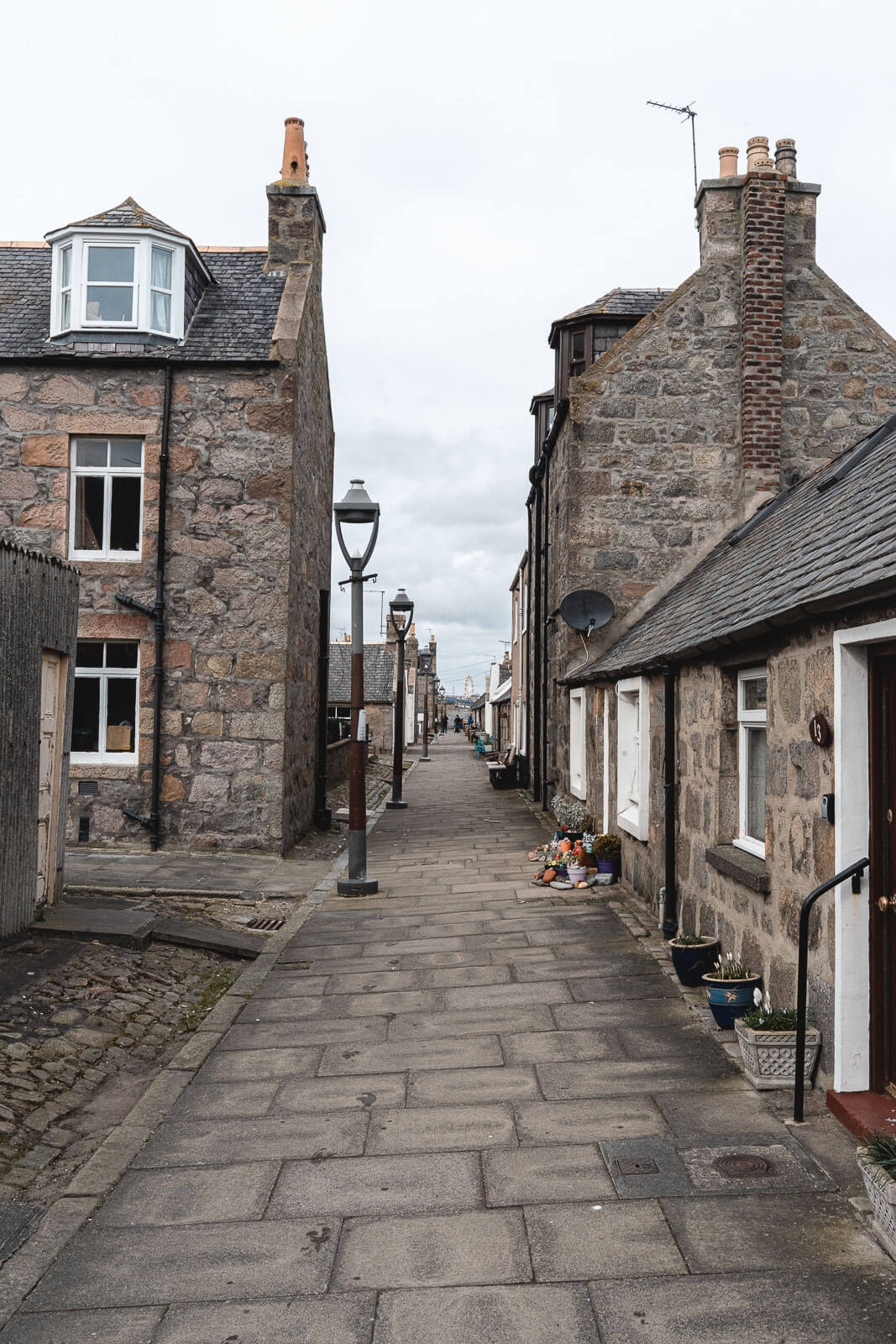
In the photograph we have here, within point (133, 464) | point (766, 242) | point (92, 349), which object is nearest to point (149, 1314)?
point (133, 464)

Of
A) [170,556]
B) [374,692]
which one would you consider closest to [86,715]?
[170,556]

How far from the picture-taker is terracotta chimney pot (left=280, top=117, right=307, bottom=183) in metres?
15.9

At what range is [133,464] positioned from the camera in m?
13.9

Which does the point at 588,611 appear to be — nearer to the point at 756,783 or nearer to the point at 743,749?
the point at 743,749

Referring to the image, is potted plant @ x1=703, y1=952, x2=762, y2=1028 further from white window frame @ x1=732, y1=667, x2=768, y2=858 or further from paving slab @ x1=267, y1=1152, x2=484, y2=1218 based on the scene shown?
paving slab @ x1=267, y1=1152, x2=484, y2=1218

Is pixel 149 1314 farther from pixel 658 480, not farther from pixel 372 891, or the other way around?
pixel 658 480

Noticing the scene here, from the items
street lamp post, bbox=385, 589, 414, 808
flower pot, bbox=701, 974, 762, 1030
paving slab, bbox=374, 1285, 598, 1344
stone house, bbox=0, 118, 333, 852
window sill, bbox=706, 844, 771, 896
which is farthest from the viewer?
street lamp post, bbox=385, 589, 414, 808

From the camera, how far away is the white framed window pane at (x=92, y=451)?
13930mm

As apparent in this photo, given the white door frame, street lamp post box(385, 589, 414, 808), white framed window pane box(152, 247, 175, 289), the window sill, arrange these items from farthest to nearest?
street lamp post box(385, 589, 414, 808), white framed window pane box(152, 247, 175, 289), the window sill, the white door frame

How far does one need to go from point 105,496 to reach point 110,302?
9.47ft

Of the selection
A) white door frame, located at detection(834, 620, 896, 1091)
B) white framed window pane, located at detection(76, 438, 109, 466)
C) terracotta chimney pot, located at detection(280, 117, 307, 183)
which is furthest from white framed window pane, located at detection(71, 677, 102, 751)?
white door frame, located at detection(834, 620, 896, 1091)

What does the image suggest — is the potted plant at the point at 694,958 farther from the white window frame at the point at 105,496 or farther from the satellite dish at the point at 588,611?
the white window frame at the point at 105,496

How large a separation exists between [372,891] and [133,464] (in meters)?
6.91

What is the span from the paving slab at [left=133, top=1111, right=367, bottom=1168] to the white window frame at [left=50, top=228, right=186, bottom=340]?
39.4 ft
